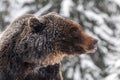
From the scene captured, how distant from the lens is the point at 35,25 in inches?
161

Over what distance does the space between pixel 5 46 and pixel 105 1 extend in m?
7.92

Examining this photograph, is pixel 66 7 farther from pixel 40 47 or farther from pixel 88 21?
pixel 40 47

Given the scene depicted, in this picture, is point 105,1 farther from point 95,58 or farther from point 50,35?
point 50,35

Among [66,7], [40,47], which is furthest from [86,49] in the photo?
[66,7]

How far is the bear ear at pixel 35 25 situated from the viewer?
160 inches

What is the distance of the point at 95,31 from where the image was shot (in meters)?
11.5

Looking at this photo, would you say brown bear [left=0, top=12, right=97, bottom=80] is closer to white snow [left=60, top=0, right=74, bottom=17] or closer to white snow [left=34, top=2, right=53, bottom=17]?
white snow [left=60, top=0, right=74, bottom=17]

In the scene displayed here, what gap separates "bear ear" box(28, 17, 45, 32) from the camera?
4062 mm

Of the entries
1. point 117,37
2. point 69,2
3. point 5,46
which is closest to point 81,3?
point 69,2

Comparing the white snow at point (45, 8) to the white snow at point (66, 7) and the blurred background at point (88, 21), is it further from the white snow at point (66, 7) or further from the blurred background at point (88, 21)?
the white snow at point (66, 7)

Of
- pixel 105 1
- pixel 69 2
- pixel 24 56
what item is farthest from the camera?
pixel 105 1

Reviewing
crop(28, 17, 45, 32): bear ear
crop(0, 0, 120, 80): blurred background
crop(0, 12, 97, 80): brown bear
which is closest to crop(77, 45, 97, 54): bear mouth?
crop(0, 12, 97, 80): brown bear

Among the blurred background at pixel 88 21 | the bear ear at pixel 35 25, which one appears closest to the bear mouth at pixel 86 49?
the bear ear at pixel 35 25

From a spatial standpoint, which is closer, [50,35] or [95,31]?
[50,35]
